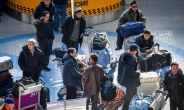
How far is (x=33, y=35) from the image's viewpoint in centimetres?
1838

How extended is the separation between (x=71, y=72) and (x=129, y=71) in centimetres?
130

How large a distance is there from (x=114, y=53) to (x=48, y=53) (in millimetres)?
2142

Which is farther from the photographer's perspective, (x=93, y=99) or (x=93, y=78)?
(x=93, y=99)

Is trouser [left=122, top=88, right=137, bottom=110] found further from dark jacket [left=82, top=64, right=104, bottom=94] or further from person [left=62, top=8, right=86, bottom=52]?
person [left=62, top=8, right=86, bottom=52]

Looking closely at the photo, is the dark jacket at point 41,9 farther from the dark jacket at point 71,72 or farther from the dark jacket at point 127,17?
the dark jacket at point 71,72

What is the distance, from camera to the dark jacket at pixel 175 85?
42.2ft

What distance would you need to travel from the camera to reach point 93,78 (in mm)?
13164

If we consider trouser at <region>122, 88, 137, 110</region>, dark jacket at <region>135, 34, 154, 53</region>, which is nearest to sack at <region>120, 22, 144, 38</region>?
dark jacket at <region>135, 34, 154, 53</region>

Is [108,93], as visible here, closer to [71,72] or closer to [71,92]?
[71,92]

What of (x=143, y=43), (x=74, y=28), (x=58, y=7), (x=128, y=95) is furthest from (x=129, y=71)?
Answer: (x=58, y=7)

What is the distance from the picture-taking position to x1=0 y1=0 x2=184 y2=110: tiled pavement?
16.9 m

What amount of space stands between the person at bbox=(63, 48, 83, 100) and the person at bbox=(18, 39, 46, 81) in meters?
1.03

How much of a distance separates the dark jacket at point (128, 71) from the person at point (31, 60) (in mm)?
Result: 2075

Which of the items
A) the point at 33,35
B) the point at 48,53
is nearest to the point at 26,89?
the point at 48,53
